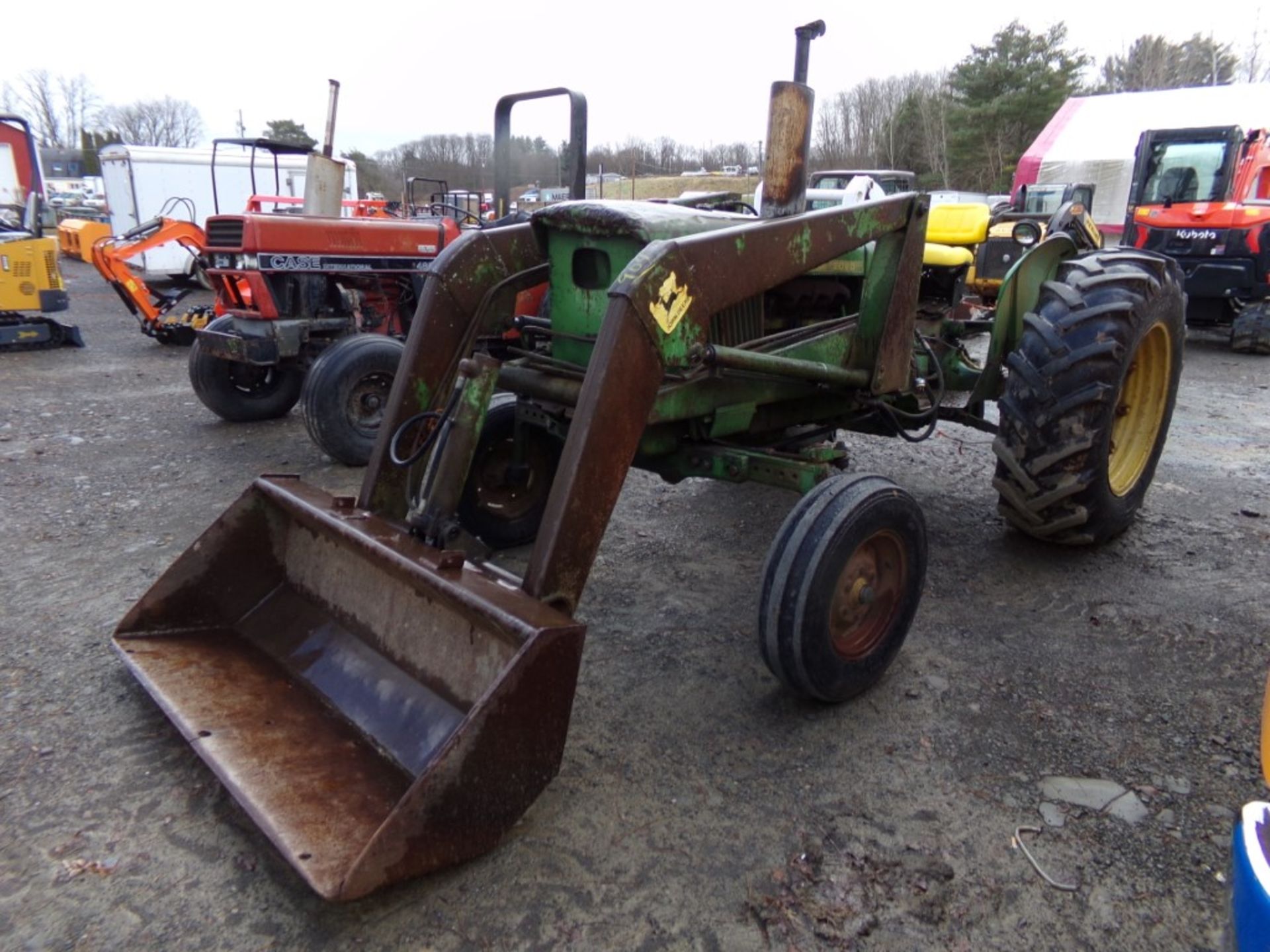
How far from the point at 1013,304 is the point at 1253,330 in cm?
772

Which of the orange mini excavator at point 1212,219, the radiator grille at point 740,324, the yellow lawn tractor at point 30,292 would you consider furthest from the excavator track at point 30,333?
the orange mini excavator at point 1212,219

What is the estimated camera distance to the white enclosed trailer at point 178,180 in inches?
727

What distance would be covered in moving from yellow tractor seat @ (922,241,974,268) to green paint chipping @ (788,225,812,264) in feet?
7.03

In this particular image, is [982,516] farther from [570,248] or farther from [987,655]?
[570,248]

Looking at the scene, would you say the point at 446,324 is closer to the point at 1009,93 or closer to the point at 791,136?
the point at 791,136

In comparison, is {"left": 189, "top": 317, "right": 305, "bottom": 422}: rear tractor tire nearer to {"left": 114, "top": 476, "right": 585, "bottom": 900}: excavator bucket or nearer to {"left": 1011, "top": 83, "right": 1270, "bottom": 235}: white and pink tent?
{"left": 114, "top": 476, "right": 585, "bottom": 900}: excavator bucket

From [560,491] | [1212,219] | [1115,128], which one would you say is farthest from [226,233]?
[1115,128]

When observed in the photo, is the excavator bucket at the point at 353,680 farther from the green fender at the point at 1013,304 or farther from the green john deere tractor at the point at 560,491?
the green fender at the point at 1013,304

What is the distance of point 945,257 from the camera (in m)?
4.94

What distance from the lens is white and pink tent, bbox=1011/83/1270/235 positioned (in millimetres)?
A: 21453

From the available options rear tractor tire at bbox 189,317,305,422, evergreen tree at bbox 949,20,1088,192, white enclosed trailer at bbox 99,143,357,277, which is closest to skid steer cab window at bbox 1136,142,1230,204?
rear tractor tire at bbox 189,317,305,422

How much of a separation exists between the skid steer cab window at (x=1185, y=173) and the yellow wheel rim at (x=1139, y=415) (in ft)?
28.4

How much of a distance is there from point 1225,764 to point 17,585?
15.2ft

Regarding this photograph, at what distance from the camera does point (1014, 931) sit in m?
2.13
